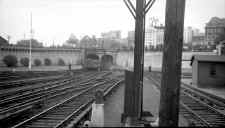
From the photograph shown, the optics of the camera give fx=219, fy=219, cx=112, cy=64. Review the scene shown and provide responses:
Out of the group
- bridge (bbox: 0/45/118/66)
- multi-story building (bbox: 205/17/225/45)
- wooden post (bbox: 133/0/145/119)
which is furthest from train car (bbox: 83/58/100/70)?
multi-story building (bbox: 205/17/225/45)

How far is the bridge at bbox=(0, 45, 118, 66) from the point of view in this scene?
50.7m

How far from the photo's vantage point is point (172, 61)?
4184 millimetres

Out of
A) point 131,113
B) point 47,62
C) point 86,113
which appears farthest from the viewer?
point 47,62

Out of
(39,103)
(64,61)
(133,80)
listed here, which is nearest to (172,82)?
(133,80)

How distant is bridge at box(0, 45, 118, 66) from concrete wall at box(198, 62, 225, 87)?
28.8 m

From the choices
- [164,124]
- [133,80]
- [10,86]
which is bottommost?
[10,86]

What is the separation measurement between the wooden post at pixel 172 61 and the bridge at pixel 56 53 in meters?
43.9

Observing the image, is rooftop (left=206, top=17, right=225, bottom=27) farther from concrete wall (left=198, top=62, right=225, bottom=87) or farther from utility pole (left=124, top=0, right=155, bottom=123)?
utility pole (left=124, top=0, right=155, bottom=123)

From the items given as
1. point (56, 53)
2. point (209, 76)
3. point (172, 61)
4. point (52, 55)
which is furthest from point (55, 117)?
point (56, 53)

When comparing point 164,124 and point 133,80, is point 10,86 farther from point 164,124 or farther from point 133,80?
point 164,124

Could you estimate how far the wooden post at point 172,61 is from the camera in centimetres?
415

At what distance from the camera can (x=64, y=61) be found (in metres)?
65.0

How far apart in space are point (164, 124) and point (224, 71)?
20270 mm

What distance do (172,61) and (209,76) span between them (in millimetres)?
19863
